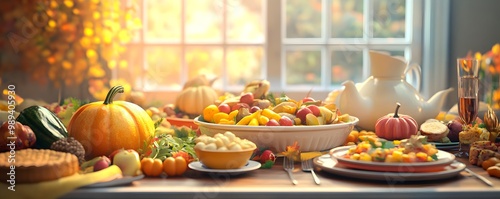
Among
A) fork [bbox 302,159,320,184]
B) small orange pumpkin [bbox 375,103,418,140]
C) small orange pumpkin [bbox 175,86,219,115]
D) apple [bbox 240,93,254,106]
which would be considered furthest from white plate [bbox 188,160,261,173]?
small orange pumpkin [bbox 175,86,219,115]

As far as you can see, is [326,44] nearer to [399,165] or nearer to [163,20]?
[163,20]

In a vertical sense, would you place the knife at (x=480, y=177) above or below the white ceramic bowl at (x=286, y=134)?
below

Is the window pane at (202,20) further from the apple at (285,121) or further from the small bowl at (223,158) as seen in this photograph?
the small bowl at (223,158)

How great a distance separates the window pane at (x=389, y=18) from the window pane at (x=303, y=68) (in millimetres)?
386

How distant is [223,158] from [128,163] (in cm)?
22

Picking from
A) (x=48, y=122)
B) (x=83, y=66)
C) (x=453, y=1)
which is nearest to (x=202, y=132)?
(x=48, y=122)

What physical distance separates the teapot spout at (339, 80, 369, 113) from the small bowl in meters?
0.71

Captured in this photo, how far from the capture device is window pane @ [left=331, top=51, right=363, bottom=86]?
3.82m

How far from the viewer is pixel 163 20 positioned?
3777 mm

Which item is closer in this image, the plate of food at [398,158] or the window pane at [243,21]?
the plate of food at [398,158]

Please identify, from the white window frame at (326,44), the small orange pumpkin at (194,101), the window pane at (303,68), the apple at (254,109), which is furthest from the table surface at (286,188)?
the window pane at (303,68)

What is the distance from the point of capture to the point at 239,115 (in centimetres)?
190

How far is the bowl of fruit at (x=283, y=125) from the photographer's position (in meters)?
1.81

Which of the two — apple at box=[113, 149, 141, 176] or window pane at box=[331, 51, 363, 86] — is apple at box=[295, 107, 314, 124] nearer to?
Result: apple at box=[113, 149, 141, 176]
